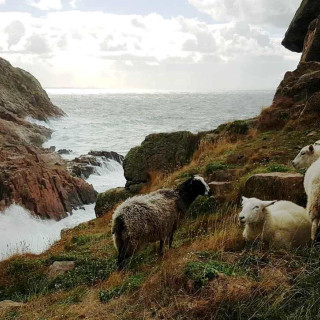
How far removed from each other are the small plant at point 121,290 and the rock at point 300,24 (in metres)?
22.9

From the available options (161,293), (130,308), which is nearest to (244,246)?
(161,293)

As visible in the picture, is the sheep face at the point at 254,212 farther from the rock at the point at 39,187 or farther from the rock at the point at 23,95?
the rock at the point at 23,95

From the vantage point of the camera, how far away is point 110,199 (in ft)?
59.1

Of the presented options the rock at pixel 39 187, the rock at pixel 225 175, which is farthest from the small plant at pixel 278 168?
the rock at pixel 39 187

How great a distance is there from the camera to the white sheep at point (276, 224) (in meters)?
6.57

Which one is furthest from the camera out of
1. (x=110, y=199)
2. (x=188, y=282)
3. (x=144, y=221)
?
(x=110, y=199)

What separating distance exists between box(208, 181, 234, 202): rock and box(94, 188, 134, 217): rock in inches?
282

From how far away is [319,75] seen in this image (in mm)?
16781

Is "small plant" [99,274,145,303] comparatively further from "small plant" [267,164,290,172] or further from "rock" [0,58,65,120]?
"rock" [0,58,65,120]

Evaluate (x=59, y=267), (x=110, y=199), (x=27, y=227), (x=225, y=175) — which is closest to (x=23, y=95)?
(x=27, y=227)

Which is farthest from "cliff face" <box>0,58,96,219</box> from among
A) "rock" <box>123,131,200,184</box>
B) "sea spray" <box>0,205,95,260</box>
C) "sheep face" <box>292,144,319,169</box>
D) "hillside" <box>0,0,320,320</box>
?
"sheep face" <box>292,144,319,169</box>

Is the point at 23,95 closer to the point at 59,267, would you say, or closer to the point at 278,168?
the point at 59,267

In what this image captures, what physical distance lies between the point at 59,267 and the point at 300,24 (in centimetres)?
2266

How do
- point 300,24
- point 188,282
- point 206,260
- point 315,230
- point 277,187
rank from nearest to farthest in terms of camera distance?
point 188,282
point 315,230
point 206,260
point 277,187
point 300,24
